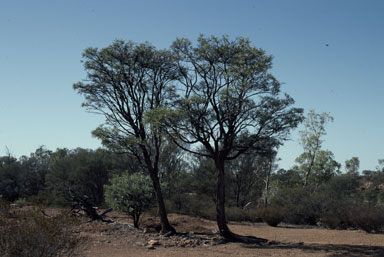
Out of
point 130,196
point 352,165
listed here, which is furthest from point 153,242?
point 352,165

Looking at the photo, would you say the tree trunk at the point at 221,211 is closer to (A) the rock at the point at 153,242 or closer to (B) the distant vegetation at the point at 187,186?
(A) the rock at the point at 153,242

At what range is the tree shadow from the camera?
38.5ft

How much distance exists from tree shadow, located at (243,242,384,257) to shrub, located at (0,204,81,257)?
8.16 meters

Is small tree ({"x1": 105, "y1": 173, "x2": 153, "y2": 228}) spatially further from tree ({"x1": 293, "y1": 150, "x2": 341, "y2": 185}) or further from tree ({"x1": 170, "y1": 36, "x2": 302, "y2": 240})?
tree ({"x1": 293, "y1": 150, "x2": 341, "y2": 185})

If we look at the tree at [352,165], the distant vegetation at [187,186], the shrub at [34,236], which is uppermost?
the tree at [352,165]

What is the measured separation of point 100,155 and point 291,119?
25.0 meters

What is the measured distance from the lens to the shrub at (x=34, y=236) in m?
6.63

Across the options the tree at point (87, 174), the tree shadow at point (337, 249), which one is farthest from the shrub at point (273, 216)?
the tree at point (87, 174)

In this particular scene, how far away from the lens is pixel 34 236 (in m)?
6.68

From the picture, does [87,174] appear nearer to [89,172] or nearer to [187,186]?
[89,172]

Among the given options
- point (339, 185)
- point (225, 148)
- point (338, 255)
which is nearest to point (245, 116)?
point (225, 148)

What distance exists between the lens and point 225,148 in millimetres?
15125

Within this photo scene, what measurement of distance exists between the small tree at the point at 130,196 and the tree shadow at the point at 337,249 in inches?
266

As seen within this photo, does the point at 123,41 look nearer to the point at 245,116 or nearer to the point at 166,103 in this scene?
the point at 166,103
